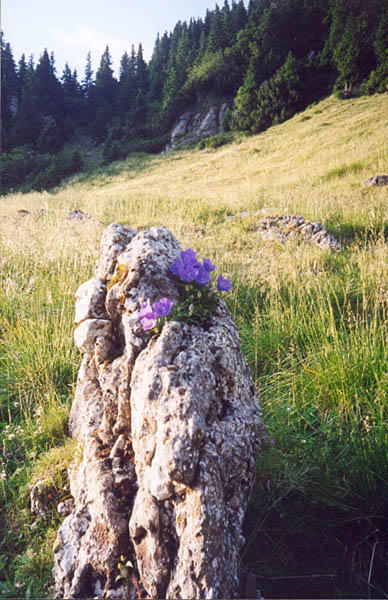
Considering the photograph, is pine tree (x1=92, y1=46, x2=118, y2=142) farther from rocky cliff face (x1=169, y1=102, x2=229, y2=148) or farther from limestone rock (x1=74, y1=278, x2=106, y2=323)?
limestone rock (x1=74, y1=278, x2=106, y2=323)

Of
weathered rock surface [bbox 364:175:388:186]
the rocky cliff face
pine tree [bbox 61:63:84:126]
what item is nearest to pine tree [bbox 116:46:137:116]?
pine tree [bbox 61:63:84:126]

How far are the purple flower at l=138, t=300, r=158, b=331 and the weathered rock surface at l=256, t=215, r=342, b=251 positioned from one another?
477 cm

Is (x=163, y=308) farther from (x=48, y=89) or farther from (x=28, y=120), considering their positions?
(x=48, y=89)

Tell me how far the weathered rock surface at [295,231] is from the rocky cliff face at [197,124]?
37.9 meters

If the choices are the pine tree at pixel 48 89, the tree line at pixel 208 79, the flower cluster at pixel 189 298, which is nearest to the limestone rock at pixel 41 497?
the flower cluster at pixel 189 298

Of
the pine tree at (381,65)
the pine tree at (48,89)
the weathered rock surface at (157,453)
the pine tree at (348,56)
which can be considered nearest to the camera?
the weathered rock surface at (157,453)

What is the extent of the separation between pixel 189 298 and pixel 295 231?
5254 millimetres

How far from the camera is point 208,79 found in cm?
4503

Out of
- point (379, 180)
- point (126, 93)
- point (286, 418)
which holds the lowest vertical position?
point (286, 418)

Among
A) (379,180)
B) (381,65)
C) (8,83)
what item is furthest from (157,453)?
(8,83)

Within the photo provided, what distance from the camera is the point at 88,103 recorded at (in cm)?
6481

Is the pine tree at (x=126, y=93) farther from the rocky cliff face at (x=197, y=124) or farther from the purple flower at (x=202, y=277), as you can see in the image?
the purple flower at (x=202, y=277)

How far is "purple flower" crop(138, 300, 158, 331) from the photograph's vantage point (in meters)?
1.51

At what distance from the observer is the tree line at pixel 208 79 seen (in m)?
28.2
